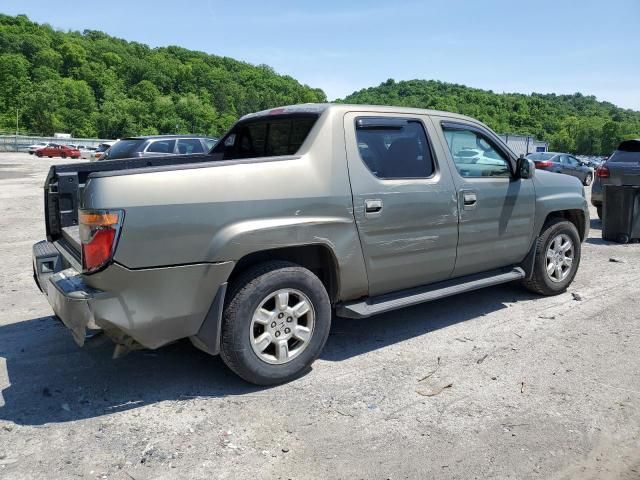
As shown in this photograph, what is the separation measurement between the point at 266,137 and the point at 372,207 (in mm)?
1294

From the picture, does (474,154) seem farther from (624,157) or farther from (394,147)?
(624,157)

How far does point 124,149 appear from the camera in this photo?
12.6m

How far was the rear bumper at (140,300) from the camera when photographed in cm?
302

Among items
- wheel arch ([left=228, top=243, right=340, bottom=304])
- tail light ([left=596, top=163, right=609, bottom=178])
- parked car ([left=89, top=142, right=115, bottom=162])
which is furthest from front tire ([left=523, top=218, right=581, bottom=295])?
parked car ([left=89, top=142, right=115, bottom=162])

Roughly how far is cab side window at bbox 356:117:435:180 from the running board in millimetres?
939

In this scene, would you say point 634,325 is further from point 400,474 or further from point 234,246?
point 234,246

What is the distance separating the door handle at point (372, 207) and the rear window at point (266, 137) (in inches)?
25.6

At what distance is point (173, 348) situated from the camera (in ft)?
14.0

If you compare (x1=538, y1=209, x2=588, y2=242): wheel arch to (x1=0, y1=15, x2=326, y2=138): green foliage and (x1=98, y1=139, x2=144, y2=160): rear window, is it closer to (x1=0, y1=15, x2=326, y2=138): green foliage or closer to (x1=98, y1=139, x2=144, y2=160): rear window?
(x1=98, y1=139, x2=144, y2=160): rear window

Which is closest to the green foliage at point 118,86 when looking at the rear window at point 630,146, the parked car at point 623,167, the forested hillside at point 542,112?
the forested hillside at point 542,112

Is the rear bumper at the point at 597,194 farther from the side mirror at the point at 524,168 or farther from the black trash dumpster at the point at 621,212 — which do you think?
the side mirror at the point at 524,168

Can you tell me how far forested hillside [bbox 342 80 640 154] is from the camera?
112 meters

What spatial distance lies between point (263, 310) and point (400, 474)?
133 centimetres

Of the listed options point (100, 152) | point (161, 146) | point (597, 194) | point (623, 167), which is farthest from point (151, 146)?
point (100, 152)
